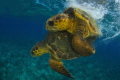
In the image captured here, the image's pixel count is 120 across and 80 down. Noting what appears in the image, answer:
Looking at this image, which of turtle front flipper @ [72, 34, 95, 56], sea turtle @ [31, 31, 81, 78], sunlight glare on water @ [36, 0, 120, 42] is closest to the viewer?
turtle front flipper @ [72, 34, 95, 56]

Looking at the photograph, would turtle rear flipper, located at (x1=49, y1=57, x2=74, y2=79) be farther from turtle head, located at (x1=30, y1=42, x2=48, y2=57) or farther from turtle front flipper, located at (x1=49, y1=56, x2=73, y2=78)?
turtle head, located at (x1=30, y1=42, x2=48, y2=57)

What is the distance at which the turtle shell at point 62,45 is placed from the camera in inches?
117

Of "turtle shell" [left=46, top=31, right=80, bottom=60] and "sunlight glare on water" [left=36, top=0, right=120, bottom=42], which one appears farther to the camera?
"sunlight glare on water" [left=36, top=0, right=120, bottom=42]

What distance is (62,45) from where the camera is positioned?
307cm

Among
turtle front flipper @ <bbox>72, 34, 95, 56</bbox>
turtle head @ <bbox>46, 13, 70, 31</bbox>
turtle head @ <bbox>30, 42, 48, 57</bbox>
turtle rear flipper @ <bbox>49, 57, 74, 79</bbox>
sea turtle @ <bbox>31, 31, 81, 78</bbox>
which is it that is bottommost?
turtle rear flipper @ <bbox>49, 57, 74, 79</bbox>

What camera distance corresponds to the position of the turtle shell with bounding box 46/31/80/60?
2977mm

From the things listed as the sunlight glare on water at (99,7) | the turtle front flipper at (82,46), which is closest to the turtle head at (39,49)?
the turtle front flipper at (82,46)

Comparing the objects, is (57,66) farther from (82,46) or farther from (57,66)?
(82,46)

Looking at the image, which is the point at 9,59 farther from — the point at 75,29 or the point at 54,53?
the point at 75,29

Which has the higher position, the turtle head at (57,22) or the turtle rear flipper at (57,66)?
the turtle head at (57,22)

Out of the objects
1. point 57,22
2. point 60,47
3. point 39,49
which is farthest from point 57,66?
point 57,22

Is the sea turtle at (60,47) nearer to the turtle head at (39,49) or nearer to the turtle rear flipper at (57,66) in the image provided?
the turtle rear flipper at (57,66)

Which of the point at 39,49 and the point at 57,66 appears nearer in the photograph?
the point at 57,66

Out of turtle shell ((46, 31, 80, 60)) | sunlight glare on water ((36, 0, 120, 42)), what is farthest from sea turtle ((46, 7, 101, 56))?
sunlight glare on water ((36, 0, 120, 42))
